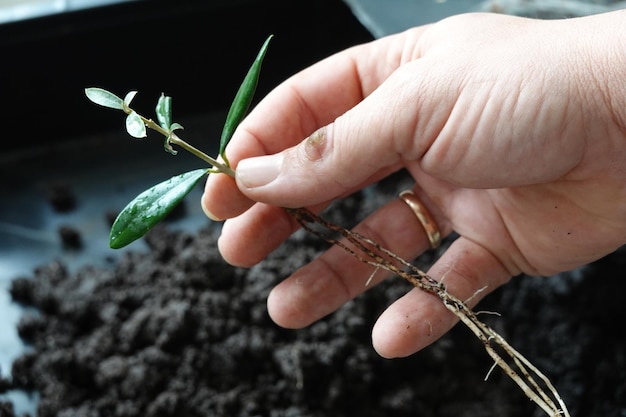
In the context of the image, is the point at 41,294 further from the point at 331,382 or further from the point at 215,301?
the point at 331,382

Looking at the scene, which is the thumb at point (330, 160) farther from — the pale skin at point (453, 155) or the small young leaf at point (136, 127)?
the small young leaf at point (136, 127)

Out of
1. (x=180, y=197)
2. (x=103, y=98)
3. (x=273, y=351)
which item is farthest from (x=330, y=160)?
(x=273, y=351)

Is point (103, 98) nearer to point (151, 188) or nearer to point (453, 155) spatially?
point (151, 188)

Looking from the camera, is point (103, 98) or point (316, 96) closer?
point (103, 98)

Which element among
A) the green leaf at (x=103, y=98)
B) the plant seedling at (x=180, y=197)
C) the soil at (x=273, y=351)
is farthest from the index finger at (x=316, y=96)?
the soil at (x=273, y=351)

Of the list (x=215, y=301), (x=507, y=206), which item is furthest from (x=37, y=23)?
(x=507, y=206)

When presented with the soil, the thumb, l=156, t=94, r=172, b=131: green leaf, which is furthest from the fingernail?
the soil
